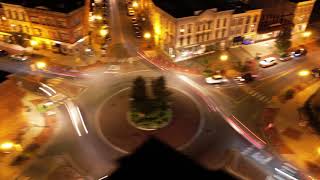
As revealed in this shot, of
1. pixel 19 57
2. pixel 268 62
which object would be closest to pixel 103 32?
pixel 19 57

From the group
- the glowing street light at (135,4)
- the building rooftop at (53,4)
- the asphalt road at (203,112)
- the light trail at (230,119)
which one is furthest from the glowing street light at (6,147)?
the glowing street light at (135,4)

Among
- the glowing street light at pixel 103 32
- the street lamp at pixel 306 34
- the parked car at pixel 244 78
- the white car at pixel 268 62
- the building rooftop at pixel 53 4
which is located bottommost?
the parked car at pixel 244 78

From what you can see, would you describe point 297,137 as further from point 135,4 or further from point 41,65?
point 135,4

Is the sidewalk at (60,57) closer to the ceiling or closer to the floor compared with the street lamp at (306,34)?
closer to the floor

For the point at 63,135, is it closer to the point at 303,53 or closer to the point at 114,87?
the point at 114,87

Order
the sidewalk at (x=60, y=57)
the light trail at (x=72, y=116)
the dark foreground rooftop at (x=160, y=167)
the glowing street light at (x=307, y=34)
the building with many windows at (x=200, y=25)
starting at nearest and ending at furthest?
the dark foreground rooftop at (x=160, y=167) → the light trail at (x=72, y=116) → the building with many windows at (x=200, y=25) → the sidewalk at (x=60, y=57) → the glowing street light at (x=307, y=34)

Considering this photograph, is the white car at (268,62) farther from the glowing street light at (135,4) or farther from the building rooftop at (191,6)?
the glowing street light at (135,4)

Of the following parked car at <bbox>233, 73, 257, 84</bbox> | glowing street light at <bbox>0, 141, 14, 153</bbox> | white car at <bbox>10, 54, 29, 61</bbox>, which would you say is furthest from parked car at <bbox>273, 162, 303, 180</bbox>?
white car at <bbox>10, 54, 29, 61</bbox>
